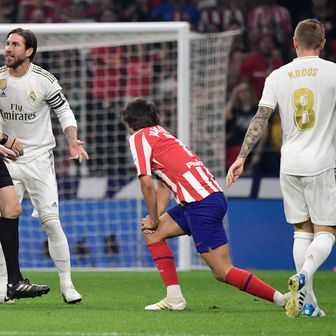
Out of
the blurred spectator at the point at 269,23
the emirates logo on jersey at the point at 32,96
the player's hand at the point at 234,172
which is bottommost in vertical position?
the player's hand at the point at 234,172

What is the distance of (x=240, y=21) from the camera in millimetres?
17984

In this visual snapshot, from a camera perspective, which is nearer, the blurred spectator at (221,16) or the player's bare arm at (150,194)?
the player's bare arm at (150,194)

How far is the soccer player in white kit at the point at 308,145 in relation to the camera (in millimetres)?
8016

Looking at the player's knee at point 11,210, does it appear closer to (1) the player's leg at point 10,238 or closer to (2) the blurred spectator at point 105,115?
(1) the player's leg at point 10,238

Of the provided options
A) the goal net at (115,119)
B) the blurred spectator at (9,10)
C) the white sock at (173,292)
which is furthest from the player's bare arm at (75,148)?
the blurred spectator at (9,10)

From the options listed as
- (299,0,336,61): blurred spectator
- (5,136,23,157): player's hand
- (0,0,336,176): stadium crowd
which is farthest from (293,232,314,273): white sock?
(299,0,336,61): blurred spectator

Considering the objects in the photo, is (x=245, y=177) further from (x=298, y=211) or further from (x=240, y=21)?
(x=298, y=211)

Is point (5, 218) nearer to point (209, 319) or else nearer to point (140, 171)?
point (140, 171)

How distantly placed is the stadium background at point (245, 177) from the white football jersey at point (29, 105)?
5534mm

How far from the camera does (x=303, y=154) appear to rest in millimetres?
8039

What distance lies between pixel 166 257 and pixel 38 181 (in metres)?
1.26

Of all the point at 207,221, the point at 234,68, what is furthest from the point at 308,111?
the point at 234,68

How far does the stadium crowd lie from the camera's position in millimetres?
16609

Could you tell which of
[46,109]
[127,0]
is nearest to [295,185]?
[46,109]
